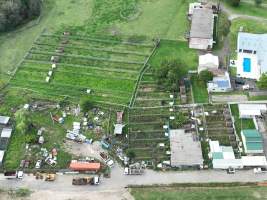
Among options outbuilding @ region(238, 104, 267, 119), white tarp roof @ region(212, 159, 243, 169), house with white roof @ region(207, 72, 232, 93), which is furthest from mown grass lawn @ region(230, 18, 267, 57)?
white tarp roof @ region(212, 159, 243, 169)

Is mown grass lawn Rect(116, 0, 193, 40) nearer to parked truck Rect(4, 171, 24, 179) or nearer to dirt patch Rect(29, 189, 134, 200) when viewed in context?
dirt patch Rect(29, 189, 134, 200)

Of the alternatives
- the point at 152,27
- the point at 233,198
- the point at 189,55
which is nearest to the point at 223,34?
the point at 189,55

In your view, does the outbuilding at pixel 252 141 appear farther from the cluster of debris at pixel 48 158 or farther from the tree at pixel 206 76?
the cluster of debris at pixel 48 158

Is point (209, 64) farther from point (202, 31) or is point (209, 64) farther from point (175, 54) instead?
point (202, 31)

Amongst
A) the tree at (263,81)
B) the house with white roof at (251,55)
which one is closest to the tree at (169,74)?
the house with white roof at (251,55)

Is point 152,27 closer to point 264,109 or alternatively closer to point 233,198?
point 264,109

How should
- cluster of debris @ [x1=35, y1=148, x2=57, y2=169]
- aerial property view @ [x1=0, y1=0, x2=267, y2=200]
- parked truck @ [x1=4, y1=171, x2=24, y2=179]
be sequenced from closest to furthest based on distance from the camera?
aerial property view @ [x1=0, y1=0, x2=267, y2=200], parked truck @ [x1=4, y1=171, x2=24, y2=179], cluster of debris @ [x1=35, y1=148, x2=57, y2=169]

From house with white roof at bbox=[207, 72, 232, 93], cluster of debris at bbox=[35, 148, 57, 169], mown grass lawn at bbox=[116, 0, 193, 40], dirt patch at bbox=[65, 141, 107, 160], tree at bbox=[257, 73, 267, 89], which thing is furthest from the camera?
mown grass lawn at bbox=[116, 0, 193, 40]

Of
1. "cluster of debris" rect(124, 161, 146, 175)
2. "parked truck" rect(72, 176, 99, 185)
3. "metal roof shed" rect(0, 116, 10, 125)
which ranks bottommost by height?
"parked truck" rect(72, 176, 99, 185)
